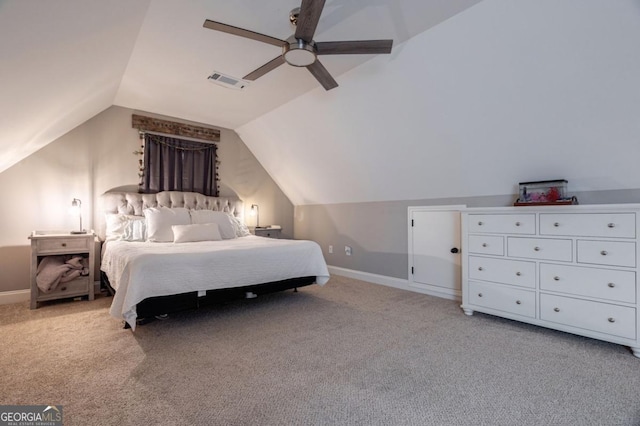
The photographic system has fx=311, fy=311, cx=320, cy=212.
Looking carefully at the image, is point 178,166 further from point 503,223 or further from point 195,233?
point 503,223

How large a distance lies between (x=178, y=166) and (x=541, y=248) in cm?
466

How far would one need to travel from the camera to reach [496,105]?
8.86 feet

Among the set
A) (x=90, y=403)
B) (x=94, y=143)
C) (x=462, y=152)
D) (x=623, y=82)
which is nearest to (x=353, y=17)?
(x=462, y=152)

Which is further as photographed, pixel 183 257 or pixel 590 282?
pixel 183 257

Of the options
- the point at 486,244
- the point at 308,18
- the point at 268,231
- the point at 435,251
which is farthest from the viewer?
the point at 268,231

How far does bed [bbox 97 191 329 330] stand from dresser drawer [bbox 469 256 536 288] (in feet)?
5.17

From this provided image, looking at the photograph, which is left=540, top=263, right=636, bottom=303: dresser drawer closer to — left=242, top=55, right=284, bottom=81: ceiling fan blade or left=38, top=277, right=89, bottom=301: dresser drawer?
left=242, top=55, right=284, bottom=81: ceiling fan blade

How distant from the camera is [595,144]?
2500 millimetres

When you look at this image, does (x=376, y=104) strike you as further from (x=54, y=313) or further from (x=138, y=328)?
(x=54, y=313)

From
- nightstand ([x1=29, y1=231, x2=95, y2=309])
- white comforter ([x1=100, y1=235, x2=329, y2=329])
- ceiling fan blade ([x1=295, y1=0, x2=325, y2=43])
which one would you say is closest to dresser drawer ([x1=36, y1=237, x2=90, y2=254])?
nightstand ([x1=29, y1=231, x2=95, y2=309])

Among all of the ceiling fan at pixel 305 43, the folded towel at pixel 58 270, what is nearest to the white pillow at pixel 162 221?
the folded towel at pixel 58 270

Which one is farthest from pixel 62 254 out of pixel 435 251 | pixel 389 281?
pixel 435 251

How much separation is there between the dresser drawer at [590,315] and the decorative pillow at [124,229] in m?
4.34

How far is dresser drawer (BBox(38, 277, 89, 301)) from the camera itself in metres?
3.38
